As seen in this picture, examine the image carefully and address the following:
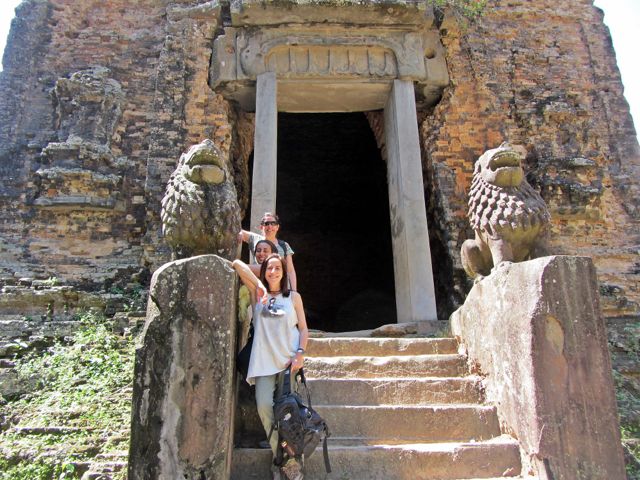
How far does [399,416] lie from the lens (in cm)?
378

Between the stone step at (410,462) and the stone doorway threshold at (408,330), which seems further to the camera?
Result: the stone doorway threshold at (408,330)

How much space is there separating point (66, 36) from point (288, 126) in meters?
5.16

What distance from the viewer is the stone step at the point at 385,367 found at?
4.29m

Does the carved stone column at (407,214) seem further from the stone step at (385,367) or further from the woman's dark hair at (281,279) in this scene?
the woman's dark hair at (281,279)

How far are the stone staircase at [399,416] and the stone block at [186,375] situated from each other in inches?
18.2

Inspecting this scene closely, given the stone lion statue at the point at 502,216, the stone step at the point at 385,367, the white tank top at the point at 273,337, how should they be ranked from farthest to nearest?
the stone step at the point at 385,367
the stone lion statue at the point at 502,216
the white tank top at the point at 273,337

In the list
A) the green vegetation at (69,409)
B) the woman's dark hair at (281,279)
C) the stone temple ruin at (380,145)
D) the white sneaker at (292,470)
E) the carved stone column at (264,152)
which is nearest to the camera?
the white sneaker at (292,470)

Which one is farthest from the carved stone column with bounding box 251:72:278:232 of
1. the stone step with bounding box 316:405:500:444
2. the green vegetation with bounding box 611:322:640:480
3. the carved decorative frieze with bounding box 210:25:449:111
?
the green vegetation with bounding box 611:322:640:480

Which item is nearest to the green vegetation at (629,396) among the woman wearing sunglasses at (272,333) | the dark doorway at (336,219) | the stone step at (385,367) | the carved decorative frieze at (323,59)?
the stone step at (385,367)

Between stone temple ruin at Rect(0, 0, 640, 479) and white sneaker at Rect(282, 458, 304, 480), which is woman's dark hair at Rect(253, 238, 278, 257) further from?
white sneaker at Rect(282, 458, 304, 480)

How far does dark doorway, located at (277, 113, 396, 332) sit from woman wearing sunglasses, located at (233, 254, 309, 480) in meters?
8.81

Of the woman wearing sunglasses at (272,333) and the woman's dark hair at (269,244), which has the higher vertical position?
the woman's dark hair at (269,244)

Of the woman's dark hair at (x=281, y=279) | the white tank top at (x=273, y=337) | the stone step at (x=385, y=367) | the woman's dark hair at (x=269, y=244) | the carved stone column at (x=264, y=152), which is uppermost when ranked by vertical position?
the carved stone column at (x=264, y=152)

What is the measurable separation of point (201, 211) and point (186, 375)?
1.34m
